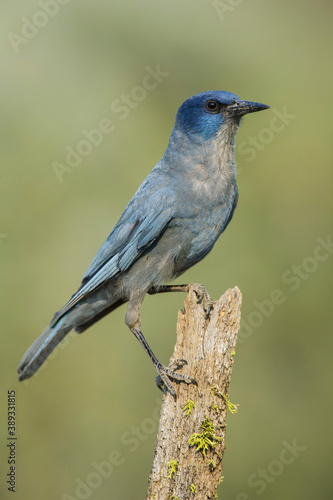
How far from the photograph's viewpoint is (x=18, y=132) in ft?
26.8

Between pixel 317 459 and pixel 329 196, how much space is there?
10.8 feet

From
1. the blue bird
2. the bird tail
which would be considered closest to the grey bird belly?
the blue bird

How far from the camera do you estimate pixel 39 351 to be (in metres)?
5.53

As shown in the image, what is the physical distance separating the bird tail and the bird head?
7.16ft

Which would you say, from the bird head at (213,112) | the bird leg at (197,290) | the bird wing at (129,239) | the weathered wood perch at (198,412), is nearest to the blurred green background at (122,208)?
the bird leg at (197,290)

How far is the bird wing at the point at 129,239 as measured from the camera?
17.0 feet

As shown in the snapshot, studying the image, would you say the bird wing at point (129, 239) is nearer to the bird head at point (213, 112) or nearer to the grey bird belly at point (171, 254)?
the grey bird belly at point (171, 254)

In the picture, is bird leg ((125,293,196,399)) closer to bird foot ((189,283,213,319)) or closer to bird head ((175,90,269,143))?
bird foot ((189,283,213,319))

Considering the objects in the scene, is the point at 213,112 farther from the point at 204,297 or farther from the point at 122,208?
the point at 122,208

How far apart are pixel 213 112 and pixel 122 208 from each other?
8.16 ft

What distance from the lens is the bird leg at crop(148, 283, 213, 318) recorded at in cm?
468

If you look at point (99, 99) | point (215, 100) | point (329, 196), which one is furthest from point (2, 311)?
point (329, 196)

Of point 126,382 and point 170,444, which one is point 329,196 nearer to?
point 126,382

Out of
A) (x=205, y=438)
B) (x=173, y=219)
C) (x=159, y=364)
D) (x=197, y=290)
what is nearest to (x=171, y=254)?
(x=173, y=219)
